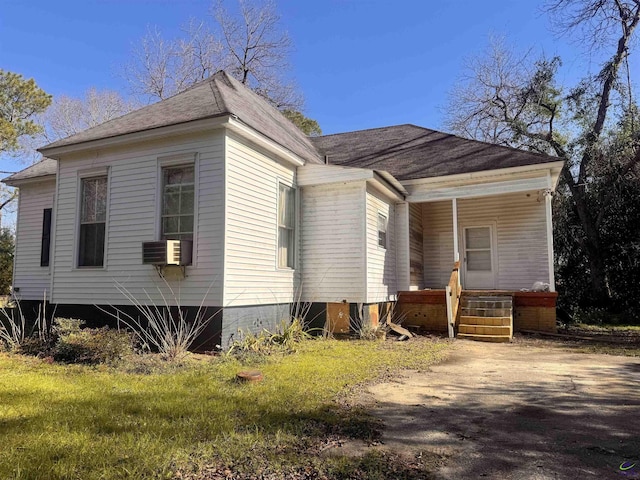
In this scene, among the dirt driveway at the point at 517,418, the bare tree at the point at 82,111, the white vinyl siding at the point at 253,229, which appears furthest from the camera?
the bare tree at the point at 82,111

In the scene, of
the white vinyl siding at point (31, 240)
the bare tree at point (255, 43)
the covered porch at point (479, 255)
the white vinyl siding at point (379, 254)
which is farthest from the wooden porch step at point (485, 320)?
the bare tree at point (255, 43)

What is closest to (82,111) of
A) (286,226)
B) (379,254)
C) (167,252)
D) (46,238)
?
(46,238)

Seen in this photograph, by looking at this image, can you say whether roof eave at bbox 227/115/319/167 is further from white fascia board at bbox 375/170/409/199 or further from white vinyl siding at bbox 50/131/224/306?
white fascia board at bbox 375/170/409/199

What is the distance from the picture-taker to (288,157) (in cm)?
925

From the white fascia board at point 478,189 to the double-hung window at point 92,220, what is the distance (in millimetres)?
7445

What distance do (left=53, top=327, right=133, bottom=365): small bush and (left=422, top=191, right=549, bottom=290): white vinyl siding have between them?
945cm

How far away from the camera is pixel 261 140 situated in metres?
8.19

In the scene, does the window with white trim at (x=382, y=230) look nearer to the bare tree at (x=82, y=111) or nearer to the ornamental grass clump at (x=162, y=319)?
the ornamental grass clump at (x=162, y=319)

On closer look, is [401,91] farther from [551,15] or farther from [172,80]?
[172,80]

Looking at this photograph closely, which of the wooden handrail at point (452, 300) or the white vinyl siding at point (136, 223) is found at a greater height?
the white vinyl siding at point (136, 223)

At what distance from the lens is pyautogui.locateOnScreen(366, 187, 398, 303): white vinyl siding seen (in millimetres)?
9602

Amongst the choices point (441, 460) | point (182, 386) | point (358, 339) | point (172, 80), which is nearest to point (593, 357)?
point (358, 339)

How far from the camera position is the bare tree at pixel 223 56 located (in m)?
22.9

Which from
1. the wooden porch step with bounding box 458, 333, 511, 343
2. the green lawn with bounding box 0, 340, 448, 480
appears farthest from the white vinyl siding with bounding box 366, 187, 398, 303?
the green lawn with bounding box 0, 340, 448, 480
